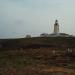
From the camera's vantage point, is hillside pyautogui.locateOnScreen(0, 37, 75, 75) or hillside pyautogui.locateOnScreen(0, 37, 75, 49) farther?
hillside pyautogui.locateOnScreen(0, 37, 75, 49)

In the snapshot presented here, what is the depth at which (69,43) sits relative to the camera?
34.4m

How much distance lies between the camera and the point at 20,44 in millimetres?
34438

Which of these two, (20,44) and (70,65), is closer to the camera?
(70,65)

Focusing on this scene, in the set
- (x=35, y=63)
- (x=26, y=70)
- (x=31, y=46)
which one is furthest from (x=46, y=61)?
(x=31, y=46)

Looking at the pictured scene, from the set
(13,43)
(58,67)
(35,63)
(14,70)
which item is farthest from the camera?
(13,43)

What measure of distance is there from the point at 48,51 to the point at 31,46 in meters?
5.10

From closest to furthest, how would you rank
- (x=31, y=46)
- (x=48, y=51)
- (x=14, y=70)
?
(x=14, y=70) < (x=48, y=51) < (x=31, y=46)

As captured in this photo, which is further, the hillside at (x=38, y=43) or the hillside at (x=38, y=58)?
the hillside at (x=38, y=43)

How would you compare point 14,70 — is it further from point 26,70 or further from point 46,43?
point 46,43

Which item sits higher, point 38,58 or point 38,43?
point 38,43

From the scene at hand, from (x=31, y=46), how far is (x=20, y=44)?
195 centimetres

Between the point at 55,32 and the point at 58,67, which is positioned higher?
the point at 55,32

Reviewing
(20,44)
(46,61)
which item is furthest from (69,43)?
(46,61)

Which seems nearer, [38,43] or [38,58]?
[38,58]
